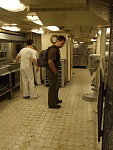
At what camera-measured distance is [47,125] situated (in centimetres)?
270

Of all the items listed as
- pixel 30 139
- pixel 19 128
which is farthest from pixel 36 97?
pixel 30 139

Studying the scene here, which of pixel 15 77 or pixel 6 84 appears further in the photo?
pixel 15 77

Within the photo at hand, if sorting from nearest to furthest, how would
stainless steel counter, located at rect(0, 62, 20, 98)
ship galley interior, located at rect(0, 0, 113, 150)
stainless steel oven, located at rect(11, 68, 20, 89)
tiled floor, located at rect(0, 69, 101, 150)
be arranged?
1. ship galley interior, located at rect(0, 0, 113, 150)
2. tiled floor, located at rect(0, 69, 101, 150)
3. stainless steel counter, located at rect(0, 62, 20, 98)
4. stainless steel oven, located at rect(11, 68, 20, 89)

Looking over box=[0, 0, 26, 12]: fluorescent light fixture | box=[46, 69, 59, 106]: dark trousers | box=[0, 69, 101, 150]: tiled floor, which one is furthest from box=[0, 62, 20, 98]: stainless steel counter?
box=[0, 0, 26, 12]: fluorescent light fixture

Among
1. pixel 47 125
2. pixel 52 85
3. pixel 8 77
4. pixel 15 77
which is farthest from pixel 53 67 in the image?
pixel 15 77

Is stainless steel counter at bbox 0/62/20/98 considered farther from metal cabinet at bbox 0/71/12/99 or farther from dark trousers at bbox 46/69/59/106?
dark trousers at bbox 46/69/59/106

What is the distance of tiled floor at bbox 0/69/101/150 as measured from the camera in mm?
2172

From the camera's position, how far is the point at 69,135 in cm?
239

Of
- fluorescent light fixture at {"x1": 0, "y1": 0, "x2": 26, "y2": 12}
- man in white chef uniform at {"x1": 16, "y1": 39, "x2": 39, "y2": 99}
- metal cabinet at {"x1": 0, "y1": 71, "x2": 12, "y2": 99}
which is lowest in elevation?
metal cabinet at {"x1": 0, "y1": 71, "x2": 12, "y2": 99}

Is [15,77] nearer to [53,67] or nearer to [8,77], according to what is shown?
[8,77]

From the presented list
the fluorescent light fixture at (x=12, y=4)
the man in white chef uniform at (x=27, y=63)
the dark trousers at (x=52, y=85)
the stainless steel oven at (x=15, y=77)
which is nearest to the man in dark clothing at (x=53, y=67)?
the dark trousers at (x=52, y=85)

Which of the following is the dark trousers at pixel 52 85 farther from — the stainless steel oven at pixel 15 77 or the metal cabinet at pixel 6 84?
the stainless steel oven at pixel 15 77

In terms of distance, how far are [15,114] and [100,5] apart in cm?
261

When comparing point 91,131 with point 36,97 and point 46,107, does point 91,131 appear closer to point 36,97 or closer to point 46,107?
point 46,107
